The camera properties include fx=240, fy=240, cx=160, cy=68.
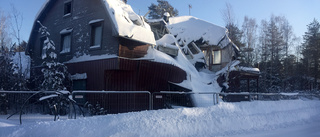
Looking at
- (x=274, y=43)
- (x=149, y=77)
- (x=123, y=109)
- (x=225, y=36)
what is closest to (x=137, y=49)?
(x=149, y=77)

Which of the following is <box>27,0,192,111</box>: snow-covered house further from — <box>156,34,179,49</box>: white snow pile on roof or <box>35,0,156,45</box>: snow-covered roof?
<box>156,34,179,49</box>: white snow pile on roof

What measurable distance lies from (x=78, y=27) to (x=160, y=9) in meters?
28.3

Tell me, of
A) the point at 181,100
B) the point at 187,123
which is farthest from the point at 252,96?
the point at 187,123

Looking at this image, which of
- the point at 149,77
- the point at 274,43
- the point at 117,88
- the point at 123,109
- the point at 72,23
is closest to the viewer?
the point at 123,109

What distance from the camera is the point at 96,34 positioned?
1416 cm

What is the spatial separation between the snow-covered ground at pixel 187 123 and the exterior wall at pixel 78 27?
5871mm

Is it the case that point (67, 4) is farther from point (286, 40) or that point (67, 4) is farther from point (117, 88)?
point (286, 40)

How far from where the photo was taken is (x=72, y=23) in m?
15.4

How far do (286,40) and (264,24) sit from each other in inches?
175

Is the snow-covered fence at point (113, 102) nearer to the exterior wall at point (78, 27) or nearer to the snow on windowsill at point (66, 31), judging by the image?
the exterior wall at point (78, 27)

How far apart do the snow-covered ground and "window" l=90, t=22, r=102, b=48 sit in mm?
7125

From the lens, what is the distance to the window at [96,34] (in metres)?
13.9

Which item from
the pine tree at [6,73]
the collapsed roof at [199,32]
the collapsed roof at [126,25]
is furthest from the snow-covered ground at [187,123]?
the collapsed roof at [199,32]

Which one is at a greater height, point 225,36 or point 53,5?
point 53,5
